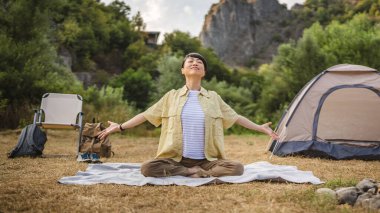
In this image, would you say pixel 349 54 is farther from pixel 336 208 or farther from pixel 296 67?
pixel 336 208

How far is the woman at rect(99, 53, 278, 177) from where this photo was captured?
424 cm

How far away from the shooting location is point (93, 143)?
6633 mm

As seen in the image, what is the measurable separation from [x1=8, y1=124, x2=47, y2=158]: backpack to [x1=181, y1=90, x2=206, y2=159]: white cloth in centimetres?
324

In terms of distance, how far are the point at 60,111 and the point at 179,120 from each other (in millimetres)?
3811

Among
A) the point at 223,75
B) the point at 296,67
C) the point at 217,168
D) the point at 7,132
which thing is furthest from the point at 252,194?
the point at 223,75

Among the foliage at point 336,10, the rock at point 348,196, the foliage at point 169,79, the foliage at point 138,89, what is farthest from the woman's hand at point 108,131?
the foliage at point 336,10

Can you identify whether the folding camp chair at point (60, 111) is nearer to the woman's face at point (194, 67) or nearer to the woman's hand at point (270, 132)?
the woman's face at point (194, 67)

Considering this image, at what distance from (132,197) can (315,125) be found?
4.65 meters

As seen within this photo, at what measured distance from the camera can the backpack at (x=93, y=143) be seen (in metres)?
6.58

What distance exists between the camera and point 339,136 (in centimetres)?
724

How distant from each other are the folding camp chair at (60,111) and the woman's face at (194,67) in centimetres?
330

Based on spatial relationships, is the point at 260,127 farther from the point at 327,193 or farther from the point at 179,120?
the point at 327,193

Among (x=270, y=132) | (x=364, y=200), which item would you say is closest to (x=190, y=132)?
(x=270, y=132)

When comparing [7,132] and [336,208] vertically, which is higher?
[336,208]
